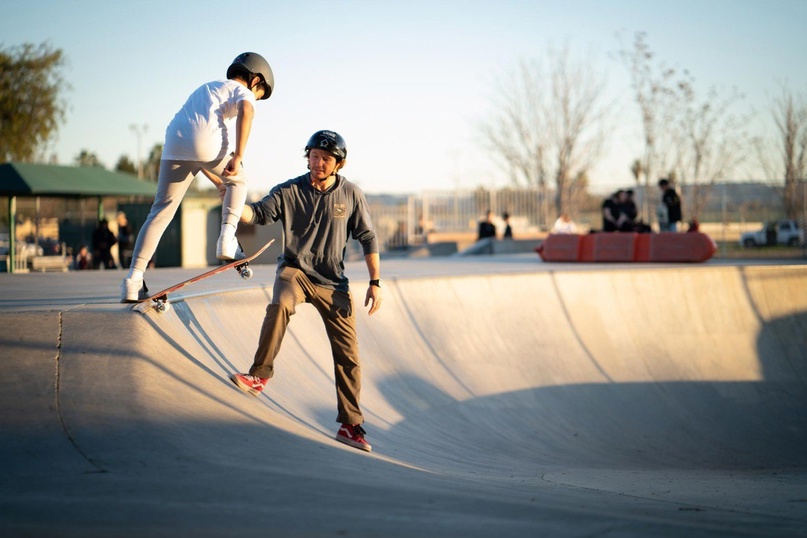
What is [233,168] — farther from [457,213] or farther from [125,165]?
[125,165]

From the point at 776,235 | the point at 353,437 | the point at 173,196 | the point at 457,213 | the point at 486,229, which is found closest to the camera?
the point at 353,437

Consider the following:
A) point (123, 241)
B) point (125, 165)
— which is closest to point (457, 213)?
point (123, 241)

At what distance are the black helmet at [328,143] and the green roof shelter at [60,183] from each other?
46.9 feet

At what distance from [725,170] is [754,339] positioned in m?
22.7

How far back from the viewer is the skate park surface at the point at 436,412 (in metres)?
3.22

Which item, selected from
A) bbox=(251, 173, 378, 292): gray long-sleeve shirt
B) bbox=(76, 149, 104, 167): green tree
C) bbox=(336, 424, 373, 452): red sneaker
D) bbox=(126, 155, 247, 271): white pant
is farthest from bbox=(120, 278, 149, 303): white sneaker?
bbox=(76, 149, 104, 167): green tree

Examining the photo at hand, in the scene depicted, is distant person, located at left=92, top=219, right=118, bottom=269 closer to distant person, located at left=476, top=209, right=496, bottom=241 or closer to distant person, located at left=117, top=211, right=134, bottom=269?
distant person, located at left=117, top=211, right=134, bottom=269

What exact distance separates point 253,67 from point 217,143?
21.9 inches

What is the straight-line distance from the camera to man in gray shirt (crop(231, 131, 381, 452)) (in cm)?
488

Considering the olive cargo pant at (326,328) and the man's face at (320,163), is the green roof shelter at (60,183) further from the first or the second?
the man's face at (320,163)

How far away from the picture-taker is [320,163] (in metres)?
4.87

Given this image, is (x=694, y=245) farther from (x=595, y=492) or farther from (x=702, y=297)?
(x=595, y=492)

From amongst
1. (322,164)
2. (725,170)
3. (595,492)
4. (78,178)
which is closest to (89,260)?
(78,178)

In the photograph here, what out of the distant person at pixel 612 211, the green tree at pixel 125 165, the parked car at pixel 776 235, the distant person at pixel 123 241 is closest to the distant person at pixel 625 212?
the distant person at pixel 612 211
